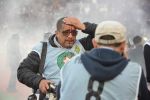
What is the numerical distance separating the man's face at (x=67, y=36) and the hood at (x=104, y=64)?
72.6 inches

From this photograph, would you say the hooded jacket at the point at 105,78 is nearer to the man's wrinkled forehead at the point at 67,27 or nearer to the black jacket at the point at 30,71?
the black jacket at the point at 30,71

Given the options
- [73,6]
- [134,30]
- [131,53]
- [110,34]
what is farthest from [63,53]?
[73,6]

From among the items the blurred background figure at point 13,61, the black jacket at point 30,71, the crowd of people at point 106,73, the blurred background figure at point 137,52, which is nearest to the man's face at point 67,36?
the black jacket at point 30,71

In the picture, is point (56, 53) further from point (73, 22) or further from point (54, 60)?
point (73, 22)

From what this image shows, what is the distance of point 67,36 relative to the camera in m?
5.41

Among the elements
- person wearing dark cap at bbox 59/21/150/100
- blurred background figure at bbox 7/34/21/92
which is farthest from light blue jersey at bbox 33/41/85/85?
blurred background figure at bbox 7/34/21/92

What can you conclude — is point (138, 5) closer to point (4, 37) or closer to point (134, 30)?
point (134, 30)

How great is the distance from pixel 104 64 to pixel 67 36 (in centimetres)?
195

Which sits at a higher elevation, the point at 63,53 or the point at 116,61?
the point at 116,61

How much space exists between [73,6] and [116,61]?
27.4 metres

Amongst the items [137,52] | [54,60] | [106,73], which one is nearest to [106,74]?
[106,73]

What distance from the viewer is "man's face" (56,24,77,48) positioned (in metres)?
5.39

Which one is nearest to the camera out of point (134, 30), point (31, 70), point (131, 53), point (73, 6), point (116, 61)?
point (116, 61)

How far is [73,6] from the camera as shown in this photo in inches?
1211
